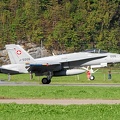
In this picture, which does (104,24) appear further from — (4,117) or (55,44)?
(4,117)

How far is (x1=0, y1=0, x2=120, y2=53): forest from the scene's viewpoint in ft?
293

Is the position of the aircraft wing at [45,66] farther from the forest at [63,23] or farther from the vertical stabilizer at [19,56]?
the forest at [63,23]

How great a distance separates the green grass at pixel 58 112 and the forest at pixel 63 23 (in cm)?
6932

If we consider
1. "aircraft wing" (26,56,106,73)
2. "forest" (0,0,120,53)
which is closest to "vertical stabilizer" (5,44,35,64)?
"aircraft wing" (26,56,106,73)

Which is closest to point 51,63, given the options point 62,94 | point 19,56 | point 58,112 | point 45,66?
point 45,66

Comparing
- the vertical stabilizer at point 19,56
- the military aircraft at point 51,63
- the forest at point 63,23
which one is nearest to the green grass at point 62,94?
the military aircraft at point 51,63

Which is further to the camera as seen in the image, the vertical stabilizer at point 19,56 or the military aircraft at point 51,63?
the vertical stabilizer at point 19,56

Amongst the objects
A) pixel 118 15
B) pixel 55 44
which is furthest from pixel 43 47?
pixel 118 15

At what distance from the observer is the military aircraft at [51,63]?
41.9m

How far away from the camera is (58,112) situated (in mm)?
16719

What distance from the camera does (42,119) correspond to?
1500cm

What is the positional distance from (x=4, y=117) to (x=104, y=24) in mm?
78387

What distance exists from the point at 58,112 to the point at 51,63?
85.8 ft

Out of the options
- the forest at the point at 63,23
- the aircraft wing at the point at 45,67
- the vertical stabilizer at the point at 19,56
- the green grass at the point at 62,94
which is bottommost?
the green grass at the point at 62,94
